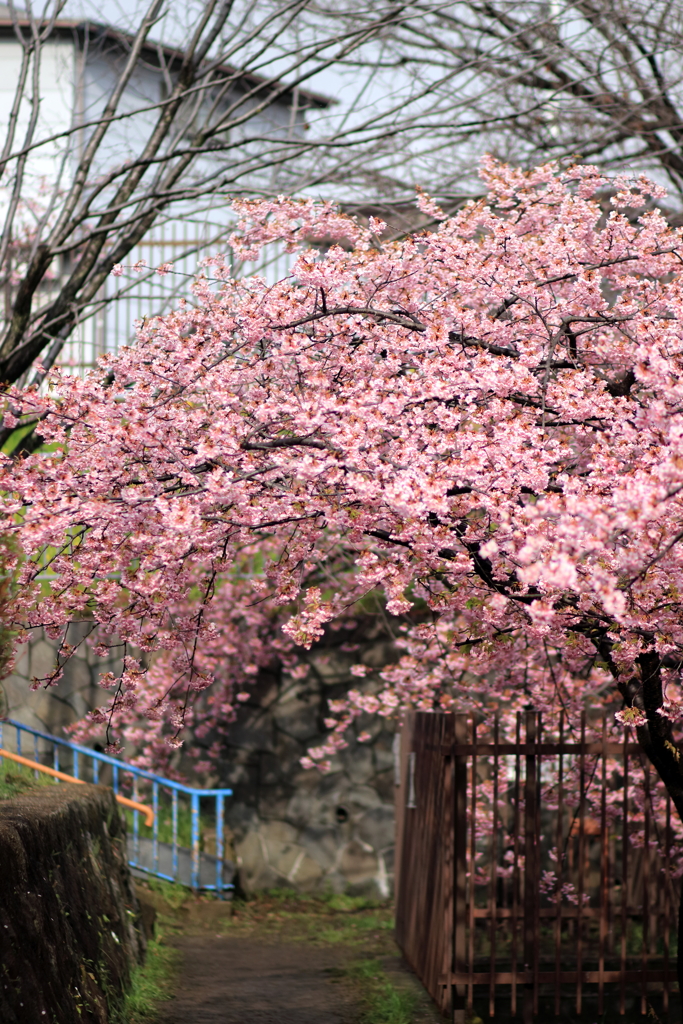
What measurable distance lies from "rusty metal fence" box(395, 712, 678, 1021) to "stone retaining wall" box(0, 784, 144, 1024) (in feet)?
6.92

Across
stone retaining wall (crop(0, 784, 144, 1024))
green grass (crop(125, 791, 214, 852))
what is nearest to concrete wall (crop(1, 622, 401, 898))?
green grass (crop(125, 791, 214, 852))

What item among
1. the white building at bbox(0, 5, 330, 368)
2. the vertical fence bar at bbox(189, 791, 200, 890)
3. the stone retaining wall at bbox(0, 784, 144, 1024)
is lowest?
the vertical fence bar at bbox(189, 791, 200, 890)

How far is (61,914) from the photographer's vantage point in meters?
5.43

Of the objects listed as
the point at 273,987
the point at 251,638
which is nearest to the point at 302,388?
the point at 273,987

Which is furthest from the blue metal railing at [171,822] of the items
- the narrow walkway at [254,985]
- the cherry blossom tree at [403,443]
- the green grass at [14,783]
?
the cherry blossom tree at [403,443]

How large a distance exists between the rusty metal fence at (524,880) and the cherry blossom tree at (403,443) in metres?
0.98

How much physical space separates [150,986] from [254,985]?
95cm

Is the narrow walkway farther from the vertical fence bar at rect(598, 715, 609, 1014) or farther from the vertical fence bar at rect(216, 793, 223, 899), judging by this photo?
the vertical fence bar at rect(598, 715, 609, 1014)

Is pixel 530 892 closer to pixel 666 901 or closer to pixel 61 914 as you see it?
pixel 666 901

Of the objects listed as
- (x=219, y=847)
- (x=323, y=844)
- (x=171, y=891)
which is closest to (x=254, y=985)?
(x=171, y=891)

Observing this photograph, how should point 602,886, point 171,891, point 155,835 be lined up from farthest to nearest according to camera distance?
point 155,835, point 171,891, point 602,886

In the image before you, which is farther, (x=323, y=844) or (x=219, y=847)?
(x=323, y=844)

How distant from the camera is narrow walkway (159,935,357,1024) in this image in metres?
6.93

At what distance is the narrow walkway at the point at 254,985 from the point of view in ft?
22.7
